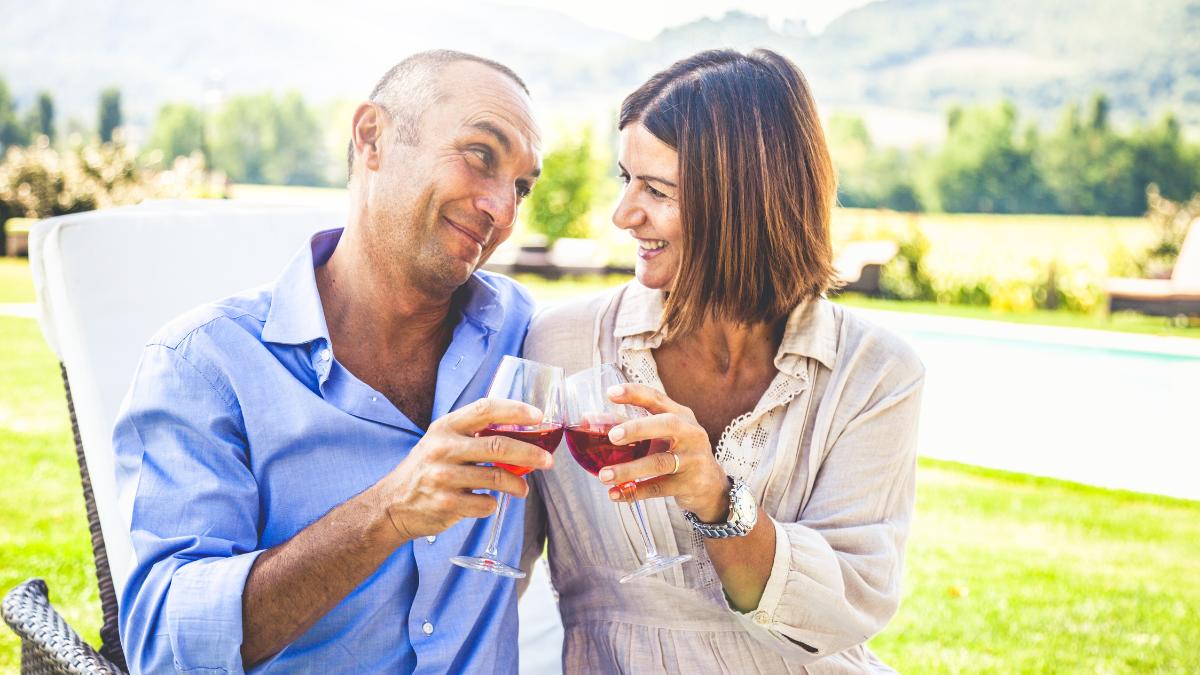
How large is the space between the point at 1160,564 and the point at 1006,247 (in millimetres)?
13018

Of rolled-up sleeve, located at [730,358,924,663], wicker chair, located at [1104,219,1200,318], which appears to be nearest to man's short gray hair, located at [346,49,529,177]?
rolled-up sleeve, located at [730,358,924,663]

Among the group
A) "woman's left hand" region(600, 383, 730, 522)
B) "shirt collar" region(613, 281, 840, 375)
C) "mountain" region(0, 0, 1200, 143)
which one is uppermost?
"mountain" region(0, 0, 1200, 143)

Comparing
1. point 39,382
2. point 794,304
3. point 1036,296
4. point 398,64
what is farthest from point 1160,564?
point 1036,296

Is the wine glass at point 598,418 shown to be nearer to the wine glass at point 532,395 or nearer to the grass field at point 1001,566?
the wine glass at point 532,395

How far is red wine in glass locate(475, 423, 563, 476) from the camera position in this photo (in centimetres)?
146

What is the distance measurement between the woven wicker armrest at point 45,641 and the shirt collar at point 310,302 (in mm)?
633

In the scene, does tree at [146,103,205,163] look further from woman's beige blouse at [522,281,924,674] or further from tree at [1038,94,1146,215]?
woman's beige blouse at [522,281,924,674]

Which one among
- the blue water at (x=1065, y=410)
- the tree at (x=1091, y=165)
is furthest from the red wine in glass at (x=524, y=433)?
the tree at (x=1091, y=165)

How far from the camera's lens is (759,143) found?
6.84 ft

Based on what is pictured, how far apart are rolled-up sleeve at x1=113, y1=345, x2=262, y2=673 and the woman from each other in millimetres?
641

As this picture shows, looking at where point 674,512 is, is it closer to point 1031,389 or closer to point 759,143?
point 759,143

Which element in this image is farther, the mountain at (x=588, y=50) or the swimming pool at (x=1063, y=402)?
the mountain at (x=588, y=50)

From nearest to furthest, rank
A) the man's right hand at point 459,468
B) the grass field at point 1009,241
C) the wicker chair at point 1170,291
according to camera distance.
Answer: the man's right hand at point 459,468 → the wicker chair at point 1170,291 → the grass field at point 1009,241

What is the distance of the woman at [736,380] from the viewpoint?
2064 millimetres
